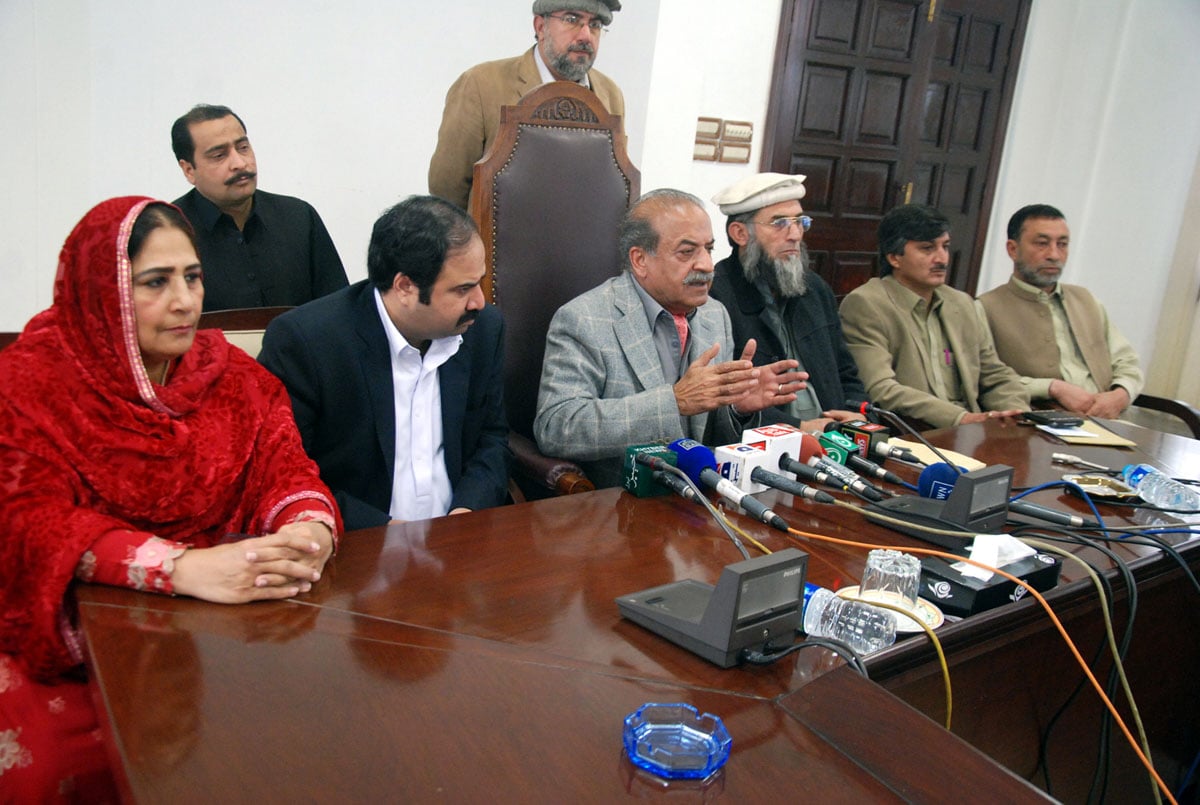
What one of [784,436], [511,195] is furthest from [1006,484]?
[511,195]

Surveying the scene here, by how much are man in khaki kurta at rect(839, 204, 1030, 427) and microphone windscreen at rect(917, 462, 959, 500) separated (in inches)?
52.2

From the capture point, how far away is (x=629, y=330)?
2.37m

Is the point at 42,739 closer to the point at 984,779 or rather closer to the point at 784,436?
the point at 984,779

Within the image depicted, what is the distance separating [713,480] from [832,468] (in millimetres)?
306

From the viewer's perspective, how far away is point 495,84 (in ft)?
10.3

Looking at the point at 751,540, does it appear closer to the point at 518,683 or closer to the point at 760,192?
the point at 518,683

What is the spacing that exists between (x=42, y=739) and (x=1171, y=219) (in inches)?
252

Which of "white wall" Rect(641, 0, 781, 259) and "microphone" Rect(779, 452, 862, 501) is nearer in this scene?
"microphone" Rect(779, 452, 862, 501)

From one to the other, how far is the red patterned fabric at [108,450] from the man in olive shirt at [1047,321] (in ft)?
10.0

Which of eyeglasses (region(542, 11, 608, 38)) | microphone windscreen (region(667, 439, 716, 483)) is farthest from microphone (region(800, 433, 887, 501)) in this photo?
eyeglasses (region(542, 11, 608, 38))

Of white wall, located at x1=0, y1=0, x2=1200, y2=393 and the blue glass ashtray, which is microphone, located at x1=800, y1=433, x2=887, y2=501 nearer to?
the blue glass ashtray

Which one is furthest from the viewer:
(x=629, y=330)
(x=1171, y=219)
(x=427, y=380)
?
(x=1171, y=219)

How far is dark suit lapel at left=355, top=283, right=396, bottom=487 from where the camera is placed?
197 cm

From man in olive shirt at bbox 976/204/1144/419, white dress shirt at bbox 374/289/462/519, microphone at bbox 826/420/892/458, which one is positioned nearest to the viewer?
white dress shirt at bbox 374/289/462/519
